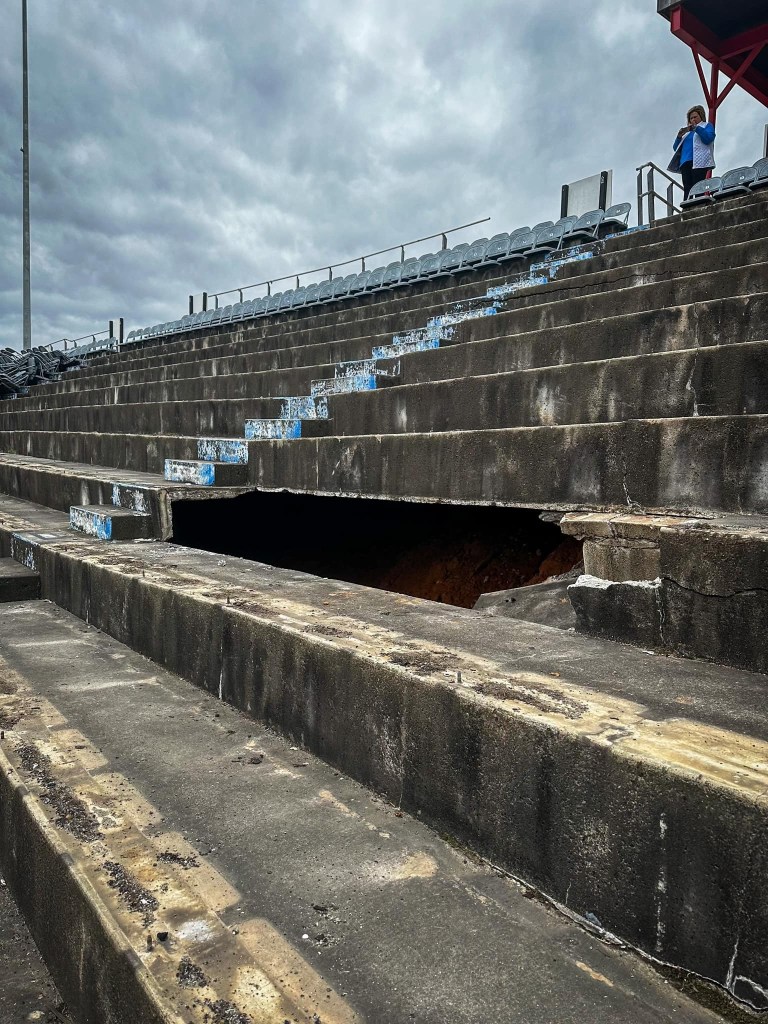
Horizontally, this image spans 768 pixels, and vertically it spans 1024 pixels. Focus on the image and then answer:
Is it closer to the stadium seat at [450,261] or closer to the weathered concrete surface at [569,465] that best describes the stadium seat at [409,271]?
the stadium seat at [450,261]

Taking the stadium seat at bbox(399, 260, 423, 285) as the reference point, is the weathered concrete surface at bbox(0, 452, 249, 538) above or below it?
below

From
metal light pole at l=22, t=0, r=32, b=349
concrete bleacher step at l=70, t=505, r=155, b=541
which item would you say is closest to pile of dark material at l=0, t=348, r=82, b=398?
metal light pole at l=22, t=0, r=32, b=349

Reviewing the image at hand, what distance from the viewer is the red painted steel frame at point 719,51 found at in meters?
12.1

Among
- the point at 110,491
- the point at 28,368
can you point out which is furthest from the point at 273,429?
the point at 28,368

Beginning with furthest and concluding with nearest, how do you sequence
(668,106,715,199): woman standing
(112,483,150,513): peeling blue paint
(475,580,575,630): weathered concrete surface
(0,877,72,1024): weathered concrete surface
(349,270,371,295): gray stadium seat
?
(349,270,371,295): gray stadium seat
(668,106,715,199): woman standing
(112,483,150,513): peeling blue paint
(475,580,575,630): weathered concrete surface
(0,877,72,1024): weathered concrete surface

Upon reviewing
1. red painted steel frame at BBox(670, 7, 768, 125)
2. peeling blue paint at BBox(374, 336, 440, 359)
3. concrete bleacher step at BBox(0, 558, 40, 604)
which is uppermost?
red painted steel frame at BBox(670, 7, 768, 125)

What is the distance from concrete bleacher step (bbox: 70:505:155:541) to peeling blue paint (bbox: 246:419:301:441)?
4.11ft

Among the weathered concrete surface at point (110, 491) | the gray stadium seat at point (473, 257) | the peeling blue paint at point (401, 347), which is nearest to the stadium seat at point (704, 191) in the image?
the gray stadium seat at point (473, 257)

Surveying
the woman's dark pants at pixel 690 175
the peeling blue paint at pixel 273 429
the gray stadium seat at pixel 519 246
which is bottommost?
the peeling blue paint at pixel 273 429

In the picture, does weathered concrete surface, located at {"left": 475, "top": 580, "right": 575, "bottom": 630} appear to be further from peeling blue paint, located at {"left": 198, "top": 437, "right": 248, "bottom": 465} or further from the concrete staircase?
peeling blue paint, located at {"left": 198, "top": 437, "right": 248, "bottom": 465}

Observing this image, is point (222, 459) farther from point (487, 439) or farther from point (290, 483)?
point (487, 439)

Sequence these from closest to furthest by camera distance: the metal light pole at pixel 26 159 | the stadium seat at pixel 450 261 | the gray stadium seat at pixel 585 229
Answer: the gray stadium seat at pixel 585 229 → the stadium seat at pixel 450 261 → the metal light pole at pixel 26 159

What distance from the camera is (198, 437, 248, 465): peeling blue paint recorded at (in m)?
5.61

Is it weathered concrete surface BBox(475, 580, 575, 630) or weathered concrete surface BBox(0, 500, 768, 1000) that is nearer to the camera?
weathered concrete surface BBox(0, 500, 768, 1000)
